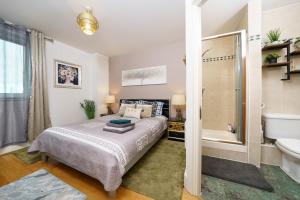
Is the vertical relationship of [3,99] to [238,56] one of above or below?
below

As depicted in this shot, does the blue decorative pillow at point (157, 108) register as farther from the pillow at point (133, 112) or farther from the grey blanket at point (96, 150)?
the grey blanket at point (96, 150)

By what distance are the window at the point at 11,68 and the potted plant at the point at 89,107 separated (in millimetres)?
1424

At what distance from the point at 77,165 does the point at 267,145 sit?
8.44ft

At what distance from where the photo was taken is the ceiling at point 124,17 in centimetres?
183

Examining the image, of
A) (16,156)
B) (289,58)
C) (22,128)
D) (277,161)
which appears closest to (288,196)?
(277,161)

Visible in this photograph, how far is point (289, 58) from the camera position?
181 cm

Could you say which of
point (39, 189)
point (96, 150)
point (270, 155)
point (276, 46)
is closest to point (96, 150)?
point (96, 150)

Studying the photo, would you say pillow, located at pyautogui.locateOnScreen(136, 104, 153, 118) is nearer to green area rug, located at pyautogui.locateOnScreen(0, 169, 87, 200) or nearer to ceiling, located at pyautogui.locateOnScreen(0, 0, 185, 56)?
ceiling, located at pyautogui.locateOnScreen(0, 0, 185, 56)

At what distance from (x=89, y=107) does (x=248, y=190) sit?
3.75m

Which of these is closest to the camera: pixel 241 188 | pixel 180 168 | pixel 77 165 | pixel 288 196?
pixel 288 196

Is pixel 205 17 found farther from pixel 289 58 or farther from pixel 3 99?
pixel 3 99

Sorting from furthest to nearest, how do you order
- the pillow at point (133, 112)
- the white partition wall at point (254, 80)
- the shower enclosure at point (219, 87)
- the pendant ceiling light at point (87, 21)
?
1. the pillow at point (133, 112)
2. the shower enclosure at point (219, 87)
3. the white partition wall at point (254, 80)
4. the pendant ceiling light at point (87, 21)

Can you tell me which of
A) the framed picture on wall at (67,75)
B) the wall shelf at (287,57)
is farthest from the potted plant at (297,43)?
the framed picture on wall at (67,75)

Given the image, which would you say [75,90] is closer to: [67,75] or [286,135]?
[67,75]
